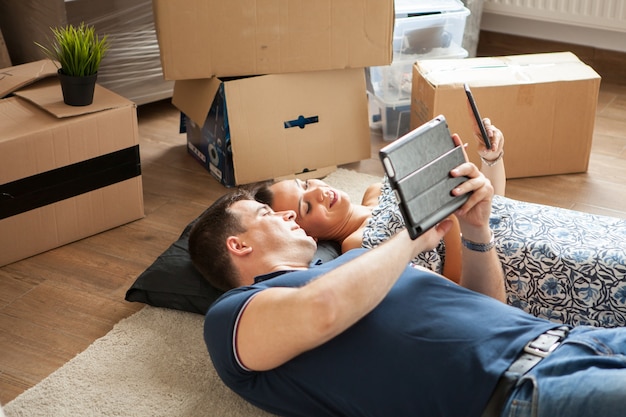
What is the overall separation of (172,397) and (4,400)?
366mm

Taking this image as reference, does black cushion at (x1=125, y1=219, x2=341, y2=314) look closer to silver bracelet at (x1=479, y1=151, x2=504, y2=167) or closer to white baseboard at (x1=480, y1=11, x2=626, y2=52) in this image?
silver bracelet at (x1=479, y1=151, x2=504, y2=167)

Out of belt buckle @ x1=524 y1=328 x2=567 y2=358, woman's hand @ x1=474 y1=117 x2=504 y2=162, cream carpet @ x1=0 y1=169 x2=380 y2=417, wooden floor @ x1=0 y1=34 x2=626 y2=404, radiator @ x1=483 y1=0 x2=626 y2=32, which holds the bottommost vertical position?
cream carpet @ x1=0 y1=169 x2=380 y2=417

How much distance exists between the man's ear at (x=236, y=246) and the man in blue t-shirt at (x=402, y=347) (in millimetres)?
116

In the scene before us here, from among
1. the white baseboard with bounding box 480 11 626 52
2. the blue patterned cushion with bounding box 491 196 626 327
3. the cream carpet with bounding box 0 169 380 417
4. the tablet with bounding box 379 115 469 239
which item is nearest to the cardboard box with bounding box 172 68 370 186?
the cream carpet with bounding box 0 169 380 417

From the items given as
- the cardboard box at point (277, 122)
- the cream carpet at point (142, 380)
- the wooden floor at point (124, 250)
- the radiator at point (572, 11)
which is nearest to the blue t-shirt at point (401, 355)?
the cream carpet at point (142, 380)

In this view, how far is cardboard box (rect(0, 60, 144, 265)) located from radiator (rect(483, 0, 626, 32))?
6.70 feet

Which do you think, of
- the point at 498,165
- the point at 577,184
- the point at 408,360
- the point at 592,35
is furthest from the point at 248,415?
the point at 592,35

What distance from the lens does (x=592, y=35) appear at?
3.66 metres

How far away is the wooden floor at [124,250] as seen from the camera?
194 cm

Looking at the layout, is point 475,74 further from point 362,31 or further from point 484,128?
point 484,128

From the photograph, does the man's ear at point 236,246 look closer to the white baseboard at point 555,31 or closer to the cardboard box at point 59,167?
the cardboard box at point 59,167

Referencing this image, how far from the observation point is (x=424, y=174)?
4.43 feet

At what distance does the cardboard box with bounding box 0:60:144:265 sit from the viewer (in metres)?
2.19

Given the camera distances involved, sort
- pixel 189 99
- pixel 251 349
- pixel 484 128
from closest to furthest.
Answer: pixel 251 349, pixel 484 128, pixel 189 99
